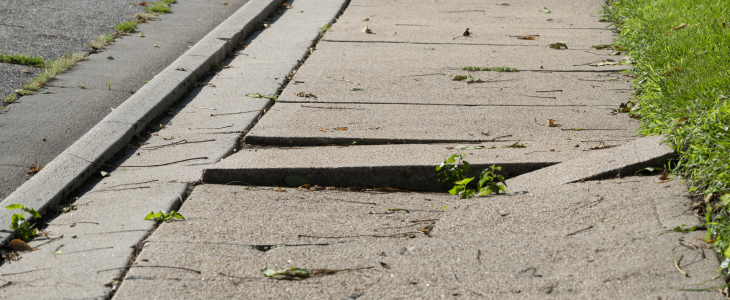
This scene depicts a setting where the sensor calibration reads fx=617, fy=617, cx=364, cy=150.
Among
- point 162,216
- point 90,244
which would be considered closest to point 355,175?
point 162,216

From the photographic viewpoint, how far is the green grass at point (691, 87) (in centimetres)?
246

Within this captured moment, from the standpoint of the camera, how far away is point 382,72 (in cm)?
483

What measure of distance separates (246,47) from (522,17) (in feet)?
9.62

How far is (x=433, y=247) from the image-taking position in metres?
2.49

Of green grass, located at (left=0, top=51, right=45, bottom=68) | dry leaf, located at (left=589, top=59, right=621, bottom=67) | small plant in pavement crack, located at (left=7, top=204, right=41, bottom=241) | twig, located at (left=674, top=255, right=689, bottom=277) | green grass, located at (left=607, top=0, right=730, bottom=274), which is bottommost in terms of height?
dry leaf, located at (left=589, top=59, right=621, bottom=67)

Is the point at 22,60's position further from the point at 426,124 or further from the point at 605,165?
the point at 605,165

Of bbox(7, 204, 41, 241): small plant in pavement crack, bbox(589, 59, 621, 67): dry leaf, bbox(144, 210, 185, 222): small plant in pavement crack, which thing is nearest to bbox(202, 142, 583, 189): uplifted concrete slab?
bbox(144, 210, 185, 222): small plant in pavement crack

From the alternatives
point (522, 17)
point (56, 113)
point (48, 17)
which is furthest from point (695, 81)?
point (48, 17)

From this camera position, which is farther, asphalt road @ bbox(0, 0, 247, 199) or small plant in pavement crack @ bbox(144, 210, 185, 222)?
asphalt road @ bbox(0, 0, 247, 199)

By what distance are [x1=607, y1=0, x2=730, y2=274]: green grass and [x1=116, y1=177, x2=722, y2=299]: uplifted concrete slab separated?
12cm

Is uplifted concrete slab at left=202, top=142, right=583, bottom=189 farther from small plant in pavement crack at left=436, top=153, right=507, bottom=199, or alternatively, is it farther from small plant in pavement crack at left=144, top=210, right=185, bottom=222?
small plant in pavement crack at left=144, top=210, right=185, bottom=222

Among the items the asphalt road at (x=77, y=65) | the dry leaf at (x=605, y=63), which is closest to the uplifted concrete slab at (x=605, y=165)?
the dry leaf at (x=605, y=63)

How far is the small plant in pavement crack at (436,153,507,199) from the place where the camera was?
9.76ft

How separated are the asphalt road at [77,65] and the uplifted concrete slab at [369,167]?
1.18m
